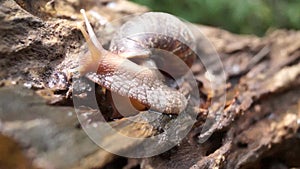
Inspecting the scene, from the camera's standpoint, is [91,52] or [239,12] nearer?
[91,52]

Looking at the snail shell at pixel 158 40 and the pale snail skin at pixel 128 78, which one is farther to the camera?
the snail shell at pixel 158 40

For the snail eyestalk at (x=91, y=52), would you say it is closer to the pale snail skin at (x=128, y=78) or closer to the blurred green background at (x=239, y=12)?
the pale snail skin at (x=128, y=78)

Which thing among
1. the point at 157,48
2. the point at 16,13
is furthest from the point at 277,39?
the point at 16,13

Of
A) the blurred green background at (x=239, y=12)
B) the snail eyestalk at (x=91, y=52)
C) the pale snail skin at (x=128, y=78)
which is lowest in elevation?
the blurred green background at (x=239, y=12)

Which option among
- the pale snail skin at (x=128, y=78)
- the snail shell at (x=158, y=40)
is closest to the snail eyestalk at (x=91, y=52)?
the pale snail skin at (x=128, y=78)

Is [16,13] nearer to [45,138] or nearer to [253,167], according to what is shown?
[45,138]

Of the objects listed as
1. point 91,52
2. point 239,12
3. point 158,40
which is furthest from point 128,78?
point 239,12

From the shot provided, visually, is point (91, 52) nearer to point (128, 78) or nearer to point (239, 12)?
point (128, 78)
